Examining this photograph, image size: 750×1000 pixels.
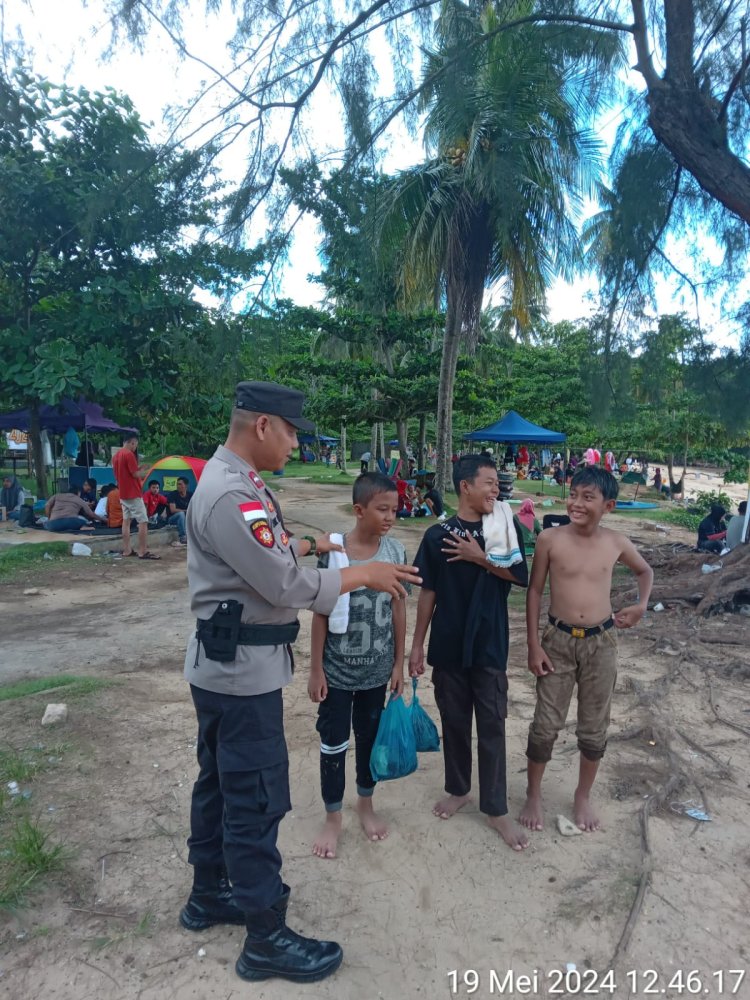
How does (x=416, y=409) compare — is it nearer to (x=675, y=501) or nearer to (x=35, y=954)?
(x=675, y=501)

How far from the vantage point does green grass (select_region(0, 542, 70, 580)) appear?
8.15m

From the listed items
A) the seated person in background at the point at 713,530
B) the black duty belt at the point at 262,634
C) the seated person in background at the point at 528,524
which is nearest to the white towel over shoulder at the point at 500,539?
the black duty belt at the point at 262,634

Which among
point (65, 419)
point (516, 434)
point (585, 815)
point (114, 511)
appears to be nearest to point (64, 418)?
point (65, 419)

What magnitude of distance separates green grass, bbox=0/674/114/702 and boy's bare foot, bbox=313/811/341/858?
2.14 m

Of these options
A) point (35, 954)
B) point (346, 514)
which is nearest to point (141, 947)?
point (35, 954)

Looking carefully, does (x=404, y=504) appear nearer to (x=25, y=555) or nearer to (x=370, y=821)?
(x=25, y=555)

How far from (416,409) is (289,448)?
46.5 feet

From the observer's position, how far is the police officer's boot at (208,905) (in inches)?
86.7

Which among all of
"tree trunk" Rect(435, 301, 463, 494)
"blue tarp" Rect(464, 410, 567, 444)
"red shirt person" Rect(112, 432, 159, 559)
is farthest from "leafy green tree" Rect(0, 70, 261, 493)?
"blue tarp" Rect(464, 410, 567, 444)

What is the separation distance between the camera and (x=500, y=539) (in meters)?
2.63

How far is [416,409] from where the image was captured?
16125mm

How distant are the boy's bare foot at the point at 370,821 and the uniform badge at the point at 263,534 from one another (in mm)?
1458

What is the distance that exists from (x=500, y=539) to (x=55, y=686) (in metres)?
3.25

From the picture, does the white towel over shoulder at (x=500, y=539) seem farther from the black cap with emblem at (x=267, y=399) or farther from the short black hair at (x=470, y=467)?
the black cap with emblem at (x=267, y=399)
